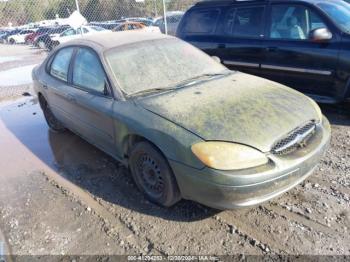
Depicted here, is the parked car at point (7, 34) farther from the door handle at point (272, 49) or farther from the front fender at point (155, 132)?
the front fender at point (155, 132)

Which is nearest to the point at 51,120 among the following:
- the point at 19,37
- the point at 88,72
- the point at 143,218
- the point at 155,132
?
the point at 88,72

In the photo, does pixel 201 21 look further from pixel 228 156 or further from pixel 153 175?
pixel 228 156

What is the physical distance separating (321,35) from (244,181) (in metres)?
3.06

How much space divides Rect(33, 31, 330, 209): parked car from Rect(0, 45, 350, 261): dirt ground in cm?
31

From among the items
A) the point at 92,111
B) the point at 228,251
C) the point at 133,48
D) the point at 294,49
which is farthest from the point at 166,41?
the point at 228,251

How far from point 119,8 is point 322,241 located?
24.4m

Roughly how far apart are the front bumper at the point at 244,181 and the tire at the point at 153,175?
0.47ft

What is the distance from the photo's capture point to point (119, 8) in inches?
951

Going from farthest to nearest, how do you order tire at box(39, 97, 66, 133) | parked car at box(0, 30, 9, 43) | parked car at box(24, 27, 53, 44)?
parked car at box(0, 30, 9, 43), parked car at box(24, 27, 53, 44), tire at box(39, 97, 66, 133)

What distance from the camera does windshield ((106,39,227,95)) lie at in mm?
3424

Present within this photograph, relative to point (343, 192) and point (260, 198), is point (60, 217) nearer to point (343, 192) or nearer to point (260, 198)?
point (260, 198)

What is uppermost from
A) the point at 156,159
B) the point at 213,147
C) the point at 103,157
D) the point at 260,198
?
A: the point at 213,147

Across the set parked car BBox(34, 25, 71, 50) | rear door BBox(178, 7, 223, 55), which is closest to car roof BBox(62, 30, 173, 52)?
rear door BBox(178, 7, 223, 55)

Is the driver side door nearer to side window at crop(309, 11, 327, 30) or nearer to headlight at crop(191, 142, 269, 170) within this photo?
side window at crop(309, 11, 327, 30)
